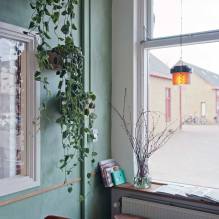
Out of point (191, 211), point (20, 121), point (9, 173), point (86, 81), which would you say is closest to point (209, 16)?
point (86, 81)

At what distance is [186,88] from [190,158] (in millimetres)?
698

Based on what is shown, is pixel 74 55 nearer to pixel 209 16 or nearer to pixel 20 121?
pixel 20 121

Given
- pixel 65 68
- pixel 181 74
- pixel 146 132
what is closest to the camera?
pixel 65 68

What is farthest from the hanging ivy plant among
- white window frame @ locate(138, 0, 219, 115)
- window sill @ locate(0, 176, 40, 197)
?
white window frame @ locate(138, 0, 219, 115)

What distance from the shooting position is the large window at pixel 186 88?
2.86m

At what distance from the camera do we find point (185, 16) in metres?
3.00

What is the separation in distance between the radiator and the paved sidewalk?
1.47ft

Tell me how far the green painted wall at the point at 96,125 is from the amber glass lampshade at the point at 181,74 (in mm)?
757

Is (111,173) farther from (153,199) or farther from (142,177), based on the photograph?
(153,199)

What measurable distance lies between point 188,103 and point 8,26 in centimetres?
182

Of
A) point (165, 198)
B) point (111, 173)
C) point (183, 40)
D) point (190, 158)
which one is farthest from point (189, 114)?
point (111, 173)

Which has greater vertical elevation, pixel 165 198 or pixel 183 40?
pixel 183 40

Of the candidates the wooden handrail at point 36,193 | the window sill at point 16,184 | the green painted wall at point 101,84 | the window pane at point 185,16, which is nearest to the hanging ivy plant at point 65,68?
the wooden handrail at point 36,193

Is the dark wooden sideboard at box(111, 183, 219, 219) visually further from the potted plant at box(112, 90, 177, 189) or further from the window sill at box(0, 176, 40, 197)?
the window sill at box(0, 176, 40, 197)
